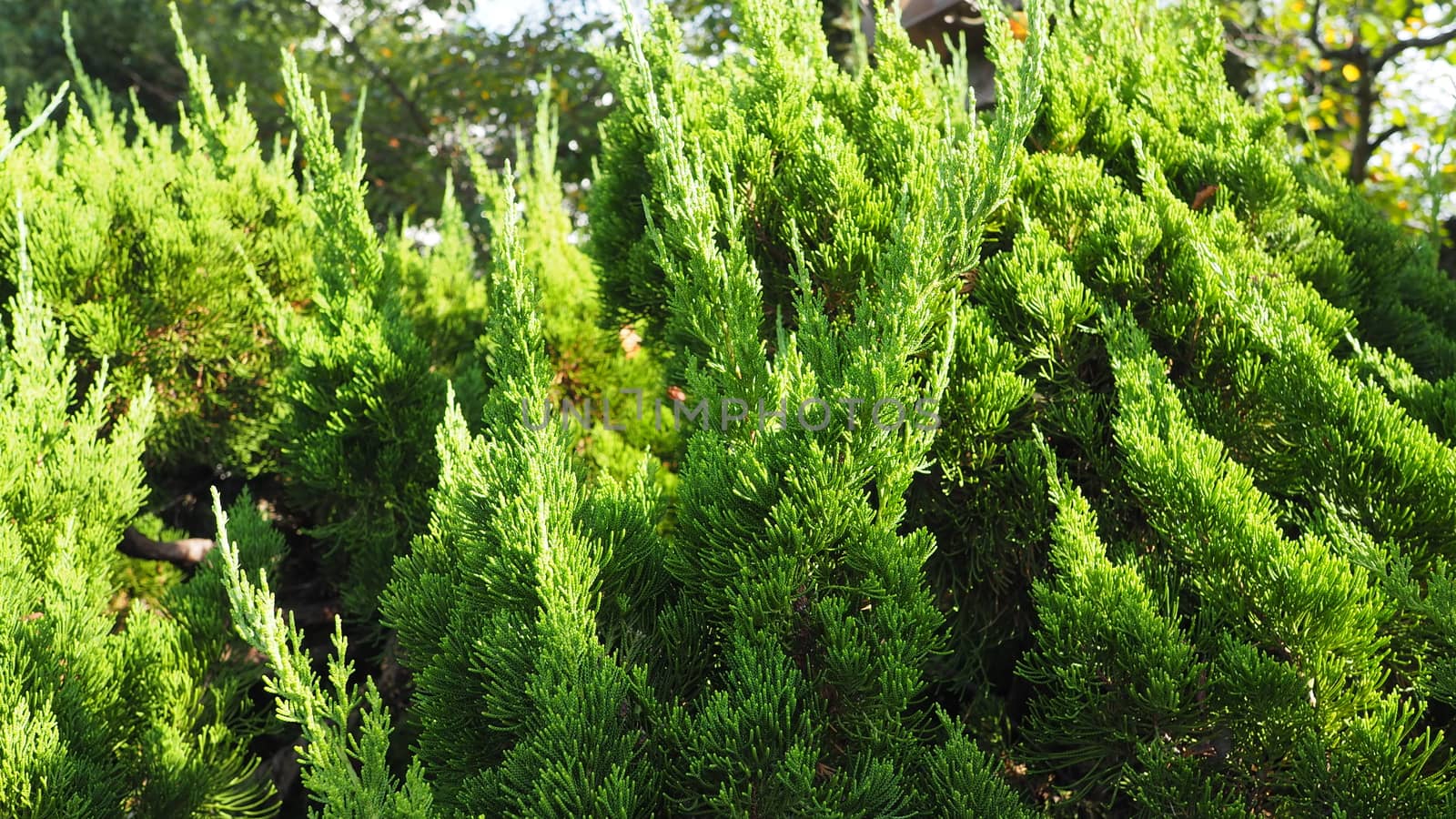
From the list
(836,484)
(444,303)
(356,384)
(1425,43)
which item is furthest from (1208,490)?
(1425,43)

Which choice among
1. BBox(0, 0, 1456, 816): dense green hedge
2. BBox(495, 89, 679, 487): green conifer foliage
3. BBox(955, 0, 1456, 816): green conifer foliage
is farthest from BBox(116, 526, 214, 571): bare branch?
BBox(955, 0, 1456, 816): green conifer foliage

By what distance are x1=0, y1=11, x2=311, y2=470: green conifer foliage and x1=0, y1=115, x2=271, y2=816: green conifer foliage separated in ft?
1.60

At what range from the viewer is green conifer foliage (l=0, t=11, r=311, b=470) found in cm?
317

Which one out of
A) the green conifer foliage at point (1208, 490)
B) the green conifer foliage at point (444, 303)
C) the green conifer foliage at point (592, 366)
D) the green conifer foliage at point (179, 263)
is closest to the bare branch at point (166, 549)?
the green conifer foliage at point (179, 263)

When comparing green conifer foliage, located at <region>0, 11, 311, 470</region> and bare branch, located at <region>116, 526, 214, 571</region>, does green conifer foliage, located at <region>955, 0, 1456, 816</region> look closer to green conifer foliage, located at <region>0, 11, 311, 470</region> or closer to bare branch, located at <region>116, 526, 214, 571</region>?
green conifer foliage, located at <region>0, 11, 311, 470</region>

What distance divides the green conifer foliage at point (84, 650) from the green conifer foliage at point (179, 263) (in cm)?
49

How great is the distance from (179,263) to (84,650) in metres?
1.59

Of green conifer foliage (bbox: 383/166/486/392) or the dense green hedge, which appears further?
green conifer foliage (bbox: 383/166/486/392)

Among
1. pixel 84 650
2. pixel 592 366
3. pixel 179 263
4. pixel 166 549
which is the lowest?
pixel 166 549

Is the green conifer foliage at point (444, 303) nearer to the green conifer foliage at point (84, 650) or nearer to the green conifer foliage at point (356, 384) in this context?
the green conifer foliage at point (356, 384)

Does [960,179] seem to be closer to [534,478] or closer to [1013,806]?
[534,478]

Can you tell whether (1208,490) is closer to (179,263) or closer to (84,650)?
(84,650)

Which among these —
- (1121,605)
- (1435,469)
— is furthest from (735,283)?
(1435,469)

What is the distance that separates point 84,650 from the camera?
2289mm
